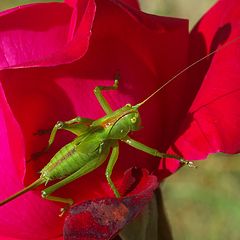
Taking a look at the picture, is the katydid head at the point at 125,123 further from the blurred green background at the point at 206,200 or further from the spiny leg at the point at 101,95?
the blurred green background at the point at 206,200

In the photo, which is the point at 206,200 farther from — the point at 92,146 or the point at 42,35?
the point at 42,35

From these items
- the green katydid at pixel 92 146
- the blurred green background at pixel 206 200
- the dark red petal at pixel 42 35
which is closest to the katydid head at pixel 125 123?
the green katydid at pixel 92 146

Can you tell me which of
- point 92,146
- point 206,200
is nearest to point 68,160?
point 92,146

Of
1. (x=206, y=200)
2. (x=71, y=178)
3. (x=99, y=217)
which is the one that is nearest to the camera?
(x=99, y=217)

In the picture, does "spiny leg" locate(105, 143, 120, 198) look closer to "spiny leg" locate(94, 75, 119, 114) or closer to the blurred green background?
"spiny leg" locate(94, 75, 119, 114)

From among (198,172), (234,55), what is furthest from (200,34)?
(198,172)

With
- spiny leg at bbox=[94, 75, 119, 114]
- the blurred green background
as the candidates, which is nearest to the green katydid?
spiny leg at bbox=[94, 75, 119, 114]

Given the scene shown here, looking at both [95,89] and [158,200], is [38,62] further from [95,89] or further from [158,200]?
[158,200]
